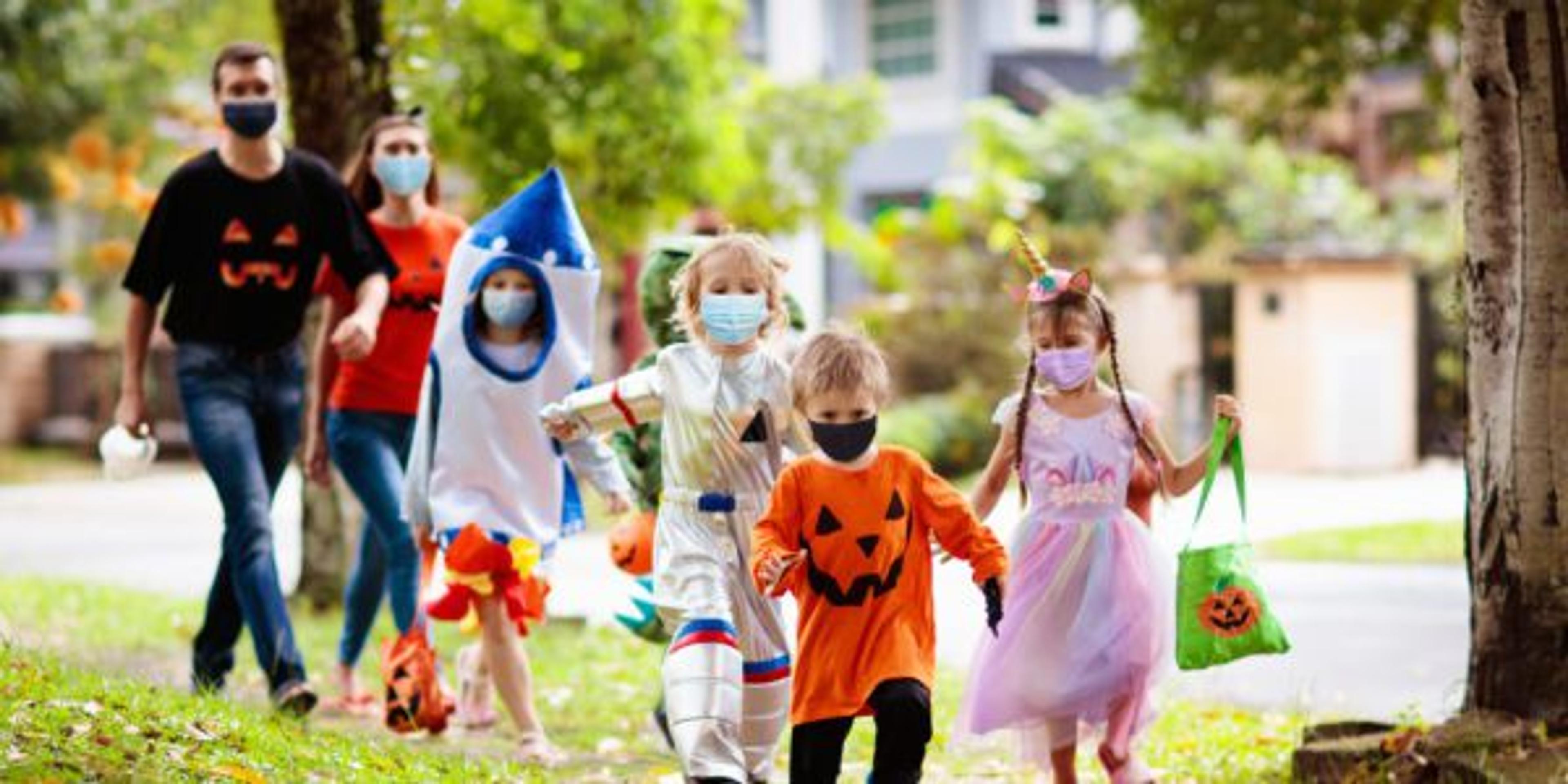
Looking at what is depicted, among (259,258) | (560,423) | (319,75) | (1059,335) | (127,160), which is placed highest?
(127,160)

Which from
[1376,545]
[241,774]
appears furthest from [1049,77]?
[241,774]

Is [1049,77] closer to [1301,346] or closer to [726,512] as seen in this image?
[1301,346]

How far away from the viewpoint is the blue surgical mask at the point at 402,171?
8.34 m

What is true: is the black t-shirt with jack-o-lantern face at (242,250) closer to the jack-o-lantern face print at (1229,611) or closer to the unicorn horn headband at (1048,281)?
the unicorn horn headband at (1048,281)

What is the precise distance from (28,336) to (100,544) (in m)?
14.7

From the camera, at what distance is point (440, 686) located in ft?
25.8

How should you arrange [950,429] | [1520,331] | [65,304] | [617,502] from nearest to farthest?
1. [1520,331]
2. [617,502]
3. [950,429]
4. [65,304]

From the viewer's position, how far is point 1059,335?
22.1ft

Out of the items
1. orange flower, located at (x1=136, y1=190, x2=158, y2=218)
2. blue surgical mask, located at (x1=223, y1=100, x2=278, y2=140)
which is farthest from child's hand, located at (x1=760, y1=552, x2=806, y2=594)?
orange flower, located at (x1=136, y1=190, x2=158, y2=218)

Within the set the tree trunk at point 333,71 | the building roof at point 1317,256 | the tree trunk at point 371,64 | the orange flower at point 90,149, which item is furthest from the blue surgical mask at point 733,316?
the orange flower at point 90,149

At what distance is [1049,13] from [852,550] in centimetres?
2848

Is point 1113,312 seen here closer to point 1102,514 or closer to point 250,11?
point 1102,514

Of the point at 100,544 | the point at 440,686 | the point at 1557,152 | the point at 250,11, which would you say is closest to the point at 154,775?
the point at 440,686

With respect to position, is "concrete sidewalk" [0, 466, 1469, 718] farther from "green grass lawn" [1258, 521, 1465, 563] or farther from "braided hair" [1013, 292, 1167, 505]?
"braided hair" [1013, 292, 1167, 505]
